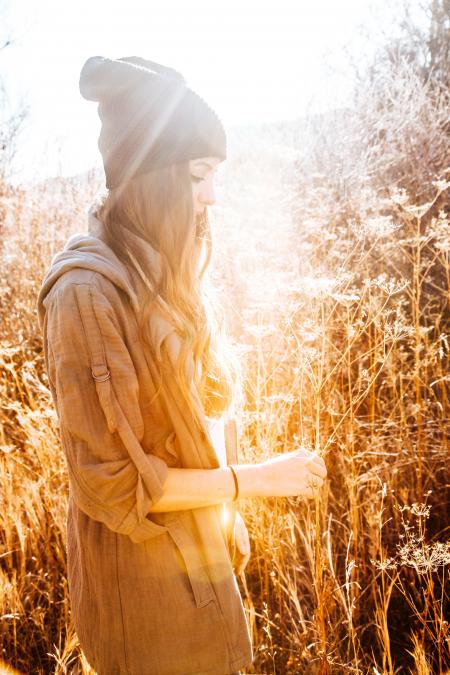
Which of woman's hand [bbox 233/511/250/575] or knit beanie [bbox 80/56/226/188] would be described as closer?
knit beanie [bbox 80/56/226/188]

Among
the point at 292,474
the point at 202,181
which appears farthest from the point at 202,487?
the point at 202,181

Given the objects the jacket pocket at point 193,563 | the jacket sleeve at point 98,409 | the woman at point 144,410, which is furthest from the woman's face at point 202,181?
the jacket pocket at point 193,563

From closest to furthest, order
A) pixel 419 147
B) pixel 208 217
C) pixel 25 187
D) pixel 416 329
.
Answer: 1. pixel 208 217
2. pixel 416 329
3. pixel 419 147
4. pixel 25 187

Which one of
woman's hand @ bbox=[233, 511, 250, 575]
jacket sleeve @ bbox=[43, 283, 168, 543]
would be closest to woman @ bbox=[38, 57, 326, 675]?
jacket sleeve @ bbox=[43, 283, 168, 543]

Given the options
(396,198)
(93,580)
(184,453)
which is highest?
(396,198)

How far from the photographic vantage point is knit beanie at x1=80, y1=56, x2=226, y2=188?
104cm

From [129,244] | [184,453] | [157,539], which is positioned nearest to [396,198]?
[129,244]

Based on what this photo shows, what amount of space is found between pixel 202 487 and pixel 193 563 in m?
0.16

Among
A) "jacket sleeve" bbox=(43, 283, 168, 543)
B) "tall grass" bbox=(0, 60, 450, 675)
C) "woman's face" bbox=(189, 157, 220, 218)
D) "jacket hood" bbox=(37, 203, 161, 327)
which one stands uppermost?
"woman's face" bbox=(189, 157, 220, 218)

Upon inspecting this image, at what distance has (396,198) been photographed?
192 centimetres

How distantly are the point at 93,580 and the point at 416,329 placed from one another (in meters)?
1.33

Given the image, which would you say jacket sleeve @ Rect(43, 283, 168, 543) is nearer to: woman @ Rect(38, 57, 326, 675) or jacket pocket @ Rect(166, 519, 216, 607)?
woman @ Rect(38, 57, 326, 675)

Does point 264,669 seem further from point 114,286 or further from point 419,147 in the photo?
point 419,147

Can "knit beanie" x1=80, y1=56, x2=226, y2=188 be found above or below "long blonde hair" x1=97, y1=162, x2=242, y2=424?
above
